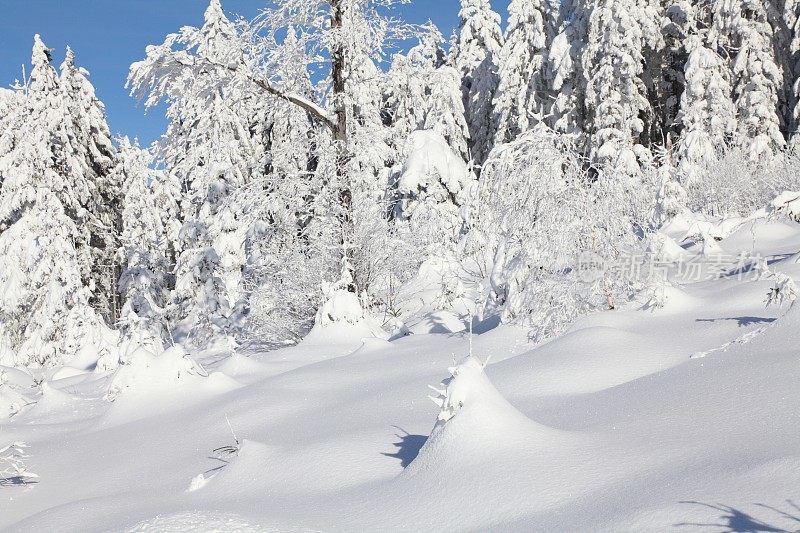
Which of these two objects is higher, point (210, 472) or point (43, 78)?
point (43, 78)

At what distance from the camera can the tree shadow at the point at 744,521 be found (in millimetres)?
2012

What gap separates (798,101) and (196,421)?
938 inches

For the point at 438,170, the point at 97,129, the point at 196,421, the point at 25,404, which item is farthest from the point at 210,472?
the point at 97,129

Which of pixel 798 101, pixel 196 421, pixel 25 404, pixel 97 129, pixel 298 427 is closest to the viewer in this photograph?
pixel 298 427

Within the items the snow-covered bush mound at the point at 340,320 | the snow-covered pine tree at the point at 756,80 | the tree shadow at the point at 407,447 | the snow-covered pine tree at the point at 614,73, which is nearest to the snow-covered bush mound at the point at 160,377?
the snow-covered bush mound at the point at 340,320

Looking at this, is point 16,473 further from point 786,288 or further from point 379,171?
→ point 379,171

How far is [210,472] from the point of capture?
13.4ft

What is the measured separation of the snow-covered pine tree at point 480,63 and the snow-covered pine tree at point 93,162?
15973mm

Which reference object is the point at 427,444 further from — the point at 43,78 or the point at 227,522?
the point at 43,78

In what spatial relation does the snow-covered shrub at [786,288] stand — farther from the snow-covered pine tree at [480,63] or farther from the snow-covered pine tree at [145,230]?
the snow-covered pine tree at [480,63]

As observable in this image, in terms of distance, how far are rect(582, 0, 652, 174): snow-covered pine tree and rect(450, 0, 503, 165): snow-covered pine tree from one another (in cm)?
659

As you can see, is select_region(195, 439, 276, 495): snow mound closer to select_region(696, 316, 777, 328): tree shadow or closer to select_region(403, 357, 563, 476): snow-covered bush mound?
select_region(403, 357, 563, 476): snow-covered bush mound

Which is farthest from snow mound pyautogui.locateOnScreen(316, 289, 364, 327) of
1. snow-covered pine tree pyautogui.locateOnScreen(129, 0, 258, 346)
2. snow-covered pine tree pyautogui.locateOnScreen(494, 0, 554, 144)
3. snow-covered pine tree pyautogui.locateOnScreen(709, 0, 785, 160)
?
snow-covered pine tree pyautogui.locateOnScreen(494, 0, 554, 144)

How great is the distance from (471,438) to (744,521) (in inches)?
55.8
